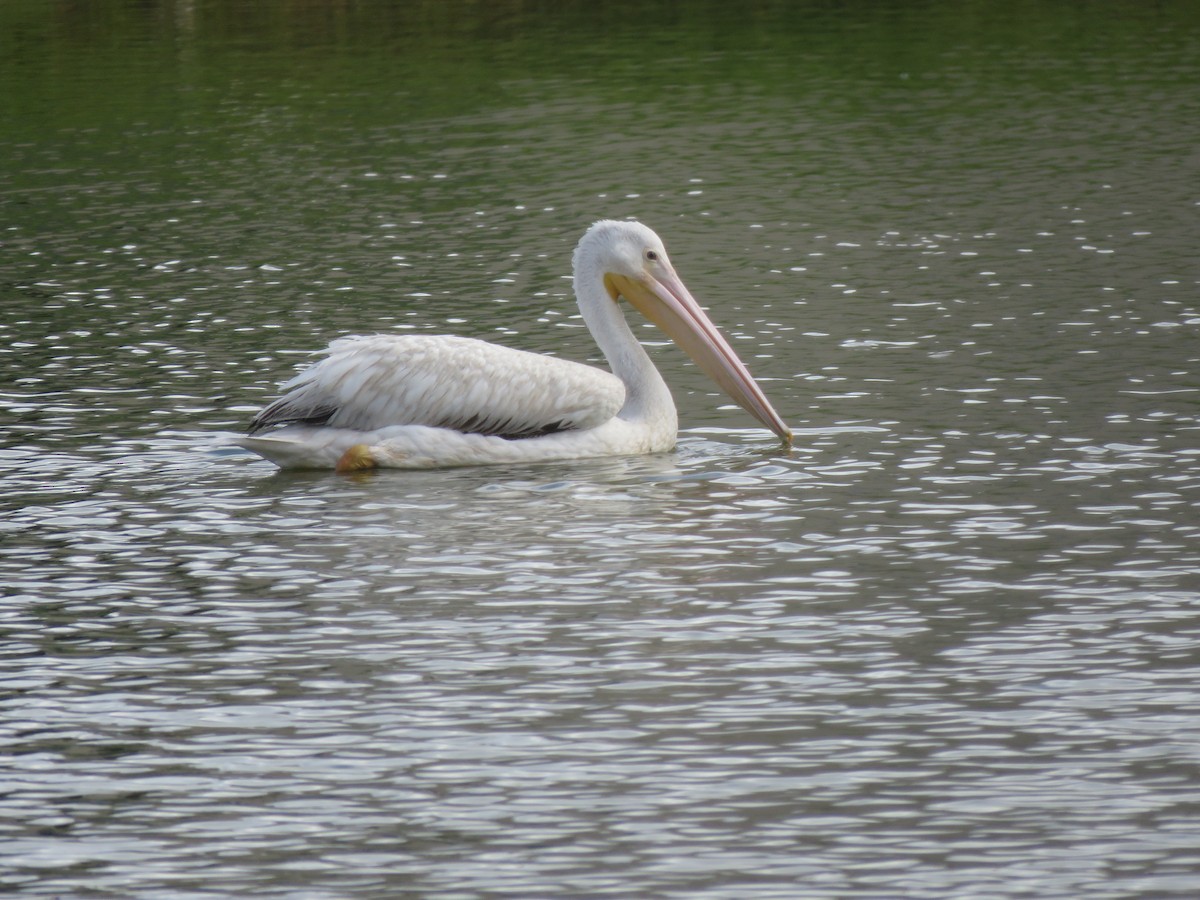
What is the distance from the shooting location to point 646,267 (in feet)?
30.8

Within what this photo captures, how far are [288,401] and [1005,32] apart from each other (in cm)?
1998

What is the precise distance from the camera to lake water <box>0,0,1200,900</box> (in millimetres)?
4977

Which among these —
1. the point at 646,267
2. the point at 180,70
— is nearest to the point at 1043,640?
the point at 646,267

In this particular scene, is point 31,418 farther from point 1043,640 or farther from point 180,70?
point 180,70

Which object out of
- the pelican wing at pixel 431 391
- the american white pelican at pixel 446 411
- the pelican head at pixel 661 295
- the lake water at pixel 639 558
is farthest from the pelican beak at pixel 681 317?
the pelican wing at pixel 431 391

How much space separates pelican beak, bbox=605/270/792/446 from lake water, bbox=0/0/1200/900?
29 centimetres

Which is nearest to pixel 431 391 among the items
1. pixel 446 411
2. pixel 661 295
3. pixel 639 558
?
pixel 446 411

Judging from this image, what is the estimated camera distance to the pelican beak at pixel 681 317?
30.7 ft

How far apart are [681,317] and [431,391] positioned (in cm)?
129

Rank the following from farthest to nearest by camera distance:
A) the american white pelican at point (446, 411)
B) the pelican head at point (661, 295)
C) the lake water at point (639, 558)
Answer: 1. the pelican head at point (661, 295)
2. the american white pelican at point (446, 411)
3. the lake water at point (639, 558)

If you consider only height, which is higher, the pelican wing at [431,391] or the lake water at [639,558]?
the pelican wing at [431,391]

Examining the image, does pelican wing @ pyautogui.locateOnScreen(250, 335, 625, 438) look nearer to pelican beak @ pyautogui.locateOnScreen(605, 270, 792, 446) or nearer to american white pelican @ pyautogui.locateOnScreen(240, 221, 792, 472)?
american white pelican @ pyautogui.locateOnScreen(240, 221, 792, 472)

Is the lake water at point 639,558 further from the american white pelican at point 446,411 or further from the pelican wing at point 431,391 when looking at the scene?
the pelican wing at point 431,391

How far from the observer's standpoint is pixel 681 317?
9.46 meters
